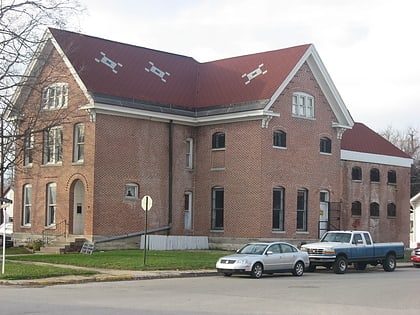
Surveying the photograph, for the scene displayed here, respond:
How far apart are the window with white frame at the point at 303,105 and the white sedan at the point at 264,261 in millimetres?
15396

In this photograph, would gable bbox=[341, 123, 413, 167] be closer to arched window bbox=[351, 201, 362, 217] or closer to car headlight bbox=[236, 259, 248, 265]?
arched window bbox=[351, 201, 362, 217]

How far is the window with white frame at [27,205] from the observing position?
44.3 metres

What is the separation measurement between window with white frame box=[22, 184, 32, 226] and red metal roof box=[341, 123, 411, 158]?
20998 mm

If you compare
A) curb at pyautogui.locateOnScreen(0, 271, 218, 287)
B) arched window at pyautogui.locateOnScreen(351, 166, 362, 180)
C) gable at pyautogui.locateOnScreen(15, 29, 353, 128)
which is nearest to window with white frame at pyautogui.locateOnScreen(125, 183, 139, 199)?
gable at pyautogui.locateOnScreen(15, 29, 353, 128)

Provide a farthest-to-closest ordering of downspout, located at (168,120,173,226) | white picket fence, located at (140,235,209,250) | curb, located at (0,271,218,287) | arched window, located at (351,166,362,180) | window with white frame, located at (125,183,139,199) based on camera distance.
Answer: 1. arched window, located at (351,166,362,180)
2. downspout, located at (168,120,173,226)
3. window with white frame, located at (125,183,139,199)
4. white picket fence, located at (140,235,209,250)
5. curb, located at (0,271,218,287)

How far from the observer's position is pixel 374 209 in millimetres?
52000

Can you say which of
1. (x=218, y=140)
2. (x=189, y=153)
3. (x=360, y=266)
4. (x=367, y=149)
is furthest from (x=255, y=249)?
(x=367, y=149)

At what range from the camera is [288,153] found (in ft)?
140

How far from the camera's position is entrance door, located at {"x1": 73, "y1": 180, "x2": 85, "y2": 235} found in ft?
135

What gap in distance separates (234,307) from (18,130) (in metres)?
22.0

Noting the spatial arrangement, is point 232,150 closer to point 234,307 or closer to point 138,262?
Result: point 138,262

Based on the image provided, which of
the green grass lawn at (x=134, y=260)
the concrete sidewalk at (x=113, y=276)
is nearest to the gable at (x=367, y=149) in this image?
the green grass lawn at (x=134, y=260)

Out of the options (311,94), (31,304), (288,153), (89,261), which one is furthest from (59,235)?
(31,304)

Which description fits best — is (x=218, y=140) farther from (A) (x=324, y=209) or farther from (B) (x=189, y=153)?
(A) (x=324, y=209)
